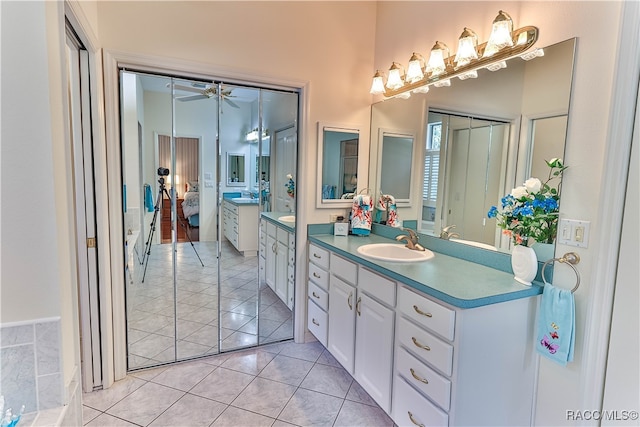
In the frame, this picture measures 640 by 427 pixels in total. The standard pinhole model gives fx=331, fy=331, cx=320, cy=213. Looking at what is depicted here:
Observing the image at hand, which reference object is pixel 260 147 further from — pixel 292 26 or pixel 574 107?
pixel 574 107

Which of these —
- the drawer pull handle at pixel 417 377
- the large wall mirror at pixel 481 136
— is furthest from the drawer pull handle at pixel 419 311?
the large wall mirror at pixel 481 136

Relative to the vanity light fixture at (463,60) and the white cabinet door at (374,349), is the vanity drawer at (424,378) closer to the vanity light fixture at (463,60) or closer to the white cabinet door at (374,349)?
the white cabinet door at (374,349)

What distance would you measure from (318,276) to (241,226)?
2.44 feet

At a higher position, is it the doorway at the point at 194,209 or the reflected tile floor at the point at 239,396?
the doorway at the point at 194,209

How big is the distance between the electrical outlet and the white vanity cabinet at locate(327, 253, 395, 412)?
81 centimetres

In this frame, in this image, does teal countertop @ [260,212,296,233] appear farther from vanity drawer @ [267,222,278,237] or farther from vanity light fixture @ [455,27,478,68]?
vanity light fixture @ [455,27,478,68]

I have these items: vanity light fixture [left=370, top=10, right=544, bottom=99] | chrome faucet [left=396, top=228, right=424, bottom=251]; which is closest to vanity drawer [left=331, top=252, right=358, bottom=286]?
chrome faucet [left=396, top=228, right=424, bottom=251]

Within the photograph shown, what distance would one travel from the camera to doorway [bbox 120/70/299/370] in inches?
89.8

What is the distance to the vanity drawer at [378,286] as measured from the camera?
1.75 metres

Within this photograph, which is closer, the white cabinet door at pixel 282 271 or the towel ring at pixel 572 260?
the towel ring at pixel 572 260

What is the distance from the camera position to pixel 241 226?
8.79 ft

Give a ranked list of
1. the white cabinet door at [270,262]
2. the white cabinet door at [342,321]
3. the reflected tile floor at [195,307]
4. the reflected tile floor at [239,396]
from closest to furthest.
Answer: the reflected tile floor at [239,396] < the white cabinet door at [342,321] < the reflected tile floor at [195,307] < the white cabinet door at [270,262]

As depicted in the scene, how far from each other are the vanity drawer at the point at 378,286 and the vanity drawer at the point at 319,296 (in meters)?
0.49

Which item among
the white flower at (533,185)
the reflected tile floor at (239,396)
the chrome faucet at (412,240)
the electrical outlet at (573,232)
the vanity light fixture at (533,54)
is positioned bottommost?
the reflected tile floor at (239,396)
